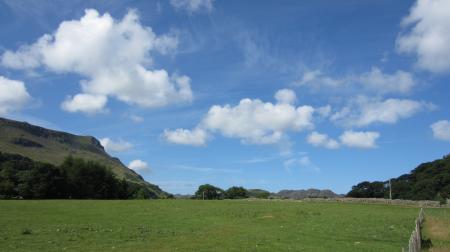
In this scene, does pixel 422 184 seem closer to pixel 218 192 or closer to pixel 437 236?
pixel 218 192

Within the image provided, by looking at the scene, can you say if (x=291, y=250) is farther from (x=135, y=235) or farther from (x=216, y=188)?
(x=216, y=188)

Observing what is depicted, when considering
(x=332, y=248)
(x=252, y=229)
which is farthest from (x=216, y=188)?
(x=332, y=248)

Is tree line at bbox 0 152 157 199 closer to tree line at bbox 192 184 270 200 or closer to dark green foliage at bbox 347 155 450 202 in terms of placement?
tree line at bbox 192 184 270 200

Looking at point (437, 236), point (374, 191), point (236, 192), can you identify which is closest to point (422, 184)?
point (374, 191)

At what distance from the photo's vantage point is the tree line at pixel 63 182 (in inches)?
4636

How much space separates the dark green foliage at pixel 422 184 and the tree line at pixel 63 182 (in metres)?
95.1

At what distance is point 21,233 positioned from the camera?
32.5 metres

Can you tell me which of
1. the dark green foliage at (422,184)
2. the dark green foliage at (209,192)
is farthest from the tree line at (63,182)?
the dark green foliage at (422,184)

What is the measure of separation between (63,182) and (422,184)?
4532 inches

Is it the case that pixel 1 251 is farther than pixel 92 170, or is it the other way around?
pixel 92 170

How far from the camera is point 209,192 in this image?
177 meters

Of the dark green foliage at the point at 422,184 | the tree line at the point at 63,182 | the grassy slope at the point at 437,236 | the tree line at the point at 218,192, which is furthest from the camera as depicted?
the tree line at the point at 218,192

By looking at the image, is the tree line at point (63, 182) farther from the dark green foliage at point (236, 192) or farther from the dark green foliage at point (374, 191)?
the dark green foliage at point (374, 191)

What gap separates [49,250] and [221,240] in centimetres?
1103
